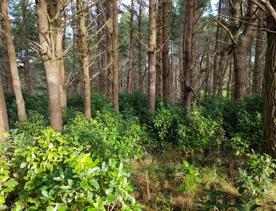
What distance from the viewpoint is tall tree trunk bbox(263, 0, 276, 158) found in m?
4.04

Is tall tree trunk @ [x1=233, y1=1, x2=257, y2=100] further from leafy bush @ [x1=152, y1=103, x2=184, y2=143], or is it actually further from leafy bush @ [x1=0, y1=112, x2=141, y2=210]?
leafy bush @ [x1=0, y1=112, x2=141, y2=210]

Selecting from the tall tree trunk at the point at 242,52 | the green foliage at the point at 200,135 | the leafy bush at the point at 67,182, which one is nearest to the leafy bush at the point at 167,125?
the green foliage at the point at 200,135

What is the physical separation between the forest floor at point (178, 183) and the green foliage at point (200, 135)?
1.03 feet

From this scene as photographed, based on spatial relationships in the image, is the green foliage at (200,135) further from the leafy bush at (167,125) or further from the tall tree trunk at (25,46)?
the tall tree trunk at (25,46)

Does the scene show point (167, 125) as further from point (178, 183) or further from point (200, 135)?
point (178, 183)

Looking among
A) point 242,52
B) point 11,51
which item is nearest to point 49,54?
point 11,51

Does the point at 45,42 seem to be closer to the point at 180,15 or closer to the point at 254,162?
the point at 254,162

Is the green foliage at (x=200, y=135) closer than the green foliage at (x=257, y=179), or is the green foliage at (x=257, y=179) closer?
the green foliage at (x=257, y=179)

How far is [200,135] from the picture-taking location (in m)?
5.84

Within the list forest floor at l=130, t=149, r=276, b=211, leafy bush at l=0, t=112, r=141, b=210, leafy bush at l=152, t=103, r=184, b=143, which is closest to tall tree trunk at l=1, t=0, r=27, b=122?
leafy bush at l=152, t=103, r=184, b=143

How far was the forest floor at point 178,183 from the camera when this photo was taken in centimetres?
394

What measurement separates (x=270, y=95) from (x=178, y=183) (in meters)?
2.33

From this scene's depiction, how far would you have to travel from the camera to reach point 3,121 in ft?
16.7

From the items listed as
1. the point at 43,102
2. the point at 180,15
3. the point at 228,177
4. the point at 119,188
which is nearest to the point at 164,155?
the point at 228,177
